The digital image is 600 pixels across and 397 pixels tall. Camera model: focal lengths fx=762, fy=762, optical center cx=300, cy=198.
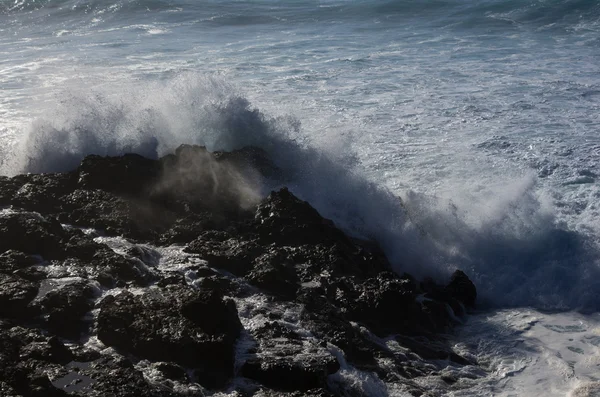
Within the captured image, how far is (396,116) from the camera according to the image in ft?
55.9

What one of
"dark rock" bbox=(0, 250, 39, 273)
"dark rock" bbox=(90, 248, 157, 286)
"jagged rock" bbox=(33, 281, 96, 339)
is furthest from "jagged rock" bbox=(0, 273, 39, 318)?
"dark rock" bbox=(90, 248, 157, 286)

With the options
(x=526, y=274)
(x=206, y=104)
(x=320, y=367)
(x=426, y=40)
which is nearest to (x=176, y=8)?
(x=426, y=40)

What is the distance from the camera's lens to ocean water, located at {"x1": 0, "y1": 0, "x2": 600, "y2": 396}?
9.91 meters

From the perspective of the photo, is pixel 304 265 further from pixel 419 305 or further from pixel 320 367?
pixel 320 367

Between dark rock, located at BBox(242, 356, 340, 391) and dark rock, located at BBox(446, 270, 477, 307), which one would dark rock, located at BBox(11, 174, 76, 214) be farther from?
dark rock, located at BBox(446, 270, 477, 307)

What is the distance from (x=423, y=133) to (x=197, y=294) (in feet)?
30.3

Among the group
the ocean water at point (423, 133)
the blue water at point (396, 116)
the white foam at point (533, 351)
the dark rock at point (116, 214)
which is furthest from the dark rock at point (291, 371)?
the blue water at point (396, 116)

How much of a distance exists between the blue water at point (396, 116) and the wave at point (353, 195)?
3 centimetres

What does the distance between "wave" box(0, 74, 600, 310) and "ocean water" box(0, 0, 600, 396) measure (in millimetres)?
30

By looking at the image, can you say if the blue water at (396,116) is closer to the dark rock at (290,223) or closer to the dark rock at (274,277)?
the dark rock at (290,223)

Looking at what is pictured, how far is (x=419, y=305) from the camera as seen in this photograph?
918cm

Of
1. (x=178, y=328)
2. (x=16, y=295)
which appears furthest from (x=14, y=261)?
(x=178, y=328)

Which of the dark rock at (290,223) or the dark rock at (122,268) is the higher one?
the dark rock at (122,268)

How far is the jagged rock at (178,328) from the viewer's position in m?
7.06
